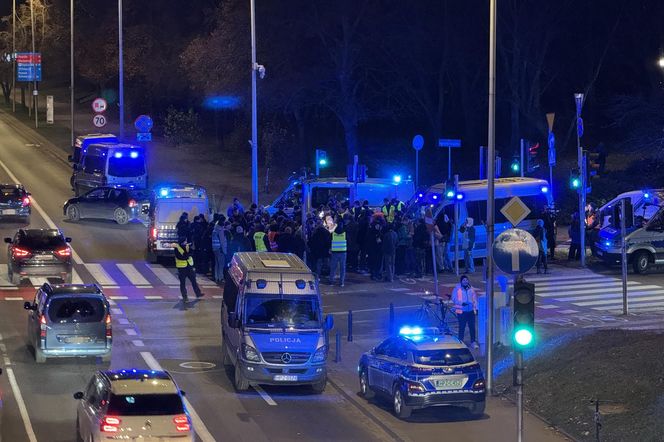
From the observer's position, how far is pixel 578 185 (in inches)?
1411

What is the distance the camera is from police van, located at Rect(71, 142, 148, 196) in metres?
45.8

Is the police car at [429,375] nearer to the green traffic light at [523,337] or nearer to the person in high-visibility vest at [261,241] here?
the green traffic light at [523,337]

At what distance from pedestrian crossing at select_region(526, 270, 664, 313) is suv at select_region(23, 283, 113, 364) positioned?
40.9 ft

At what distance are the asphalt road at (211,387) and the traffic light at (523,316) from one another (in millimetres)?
2673

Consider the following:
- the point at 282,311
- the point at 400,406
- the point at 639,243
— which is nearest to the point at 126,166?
the point at 639,243

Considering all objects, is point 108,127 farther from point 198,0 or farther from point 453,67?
point 453,67

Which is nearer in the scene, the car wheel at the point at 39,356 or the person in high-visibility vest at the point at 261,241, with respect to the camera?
the car wheel at the point at 39,356

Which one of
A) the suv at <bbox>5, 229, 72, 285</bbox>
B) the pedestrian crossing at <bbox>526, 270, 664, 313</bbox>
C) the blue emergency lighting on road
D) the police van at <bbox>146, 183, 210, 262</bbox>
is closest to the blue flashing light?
the pedestrian crossing at <bbox>526, 270, 664, 313</bbox>

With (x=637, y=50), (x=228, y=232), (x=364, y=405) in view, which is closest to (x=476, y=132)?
(x=637, y=50)

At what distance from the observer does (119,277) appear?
110 ft

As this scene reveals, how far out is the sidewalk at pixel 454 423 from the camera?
18.6 meters

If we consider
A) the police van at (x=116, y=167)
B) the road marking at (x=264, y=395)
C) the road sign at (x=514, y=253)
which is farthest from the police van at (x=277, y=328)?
the police van at (x=116, y=167)

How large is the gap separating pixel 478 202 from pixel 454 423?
1796 centimetres

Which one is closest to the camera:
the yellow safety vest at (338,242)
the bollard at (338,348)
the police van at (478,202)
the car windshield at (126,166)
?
the bollard at (338,348)
